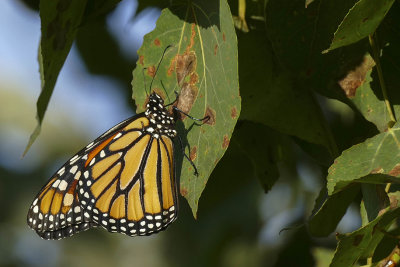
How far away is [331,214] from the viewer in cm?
185

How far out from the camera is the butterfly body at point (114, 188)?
2.36 m

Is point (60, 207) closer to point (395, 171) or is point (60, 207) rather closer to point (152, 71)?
point (152, 71)

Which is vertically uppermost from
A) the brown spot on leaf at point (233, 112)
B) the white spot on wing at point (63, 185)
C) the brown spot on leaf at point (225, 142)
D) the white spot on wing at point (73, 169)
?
the brown spot on leaf at point (233, 112)

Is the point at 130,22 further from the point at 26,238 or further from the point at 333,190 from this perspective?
the point at 26,238

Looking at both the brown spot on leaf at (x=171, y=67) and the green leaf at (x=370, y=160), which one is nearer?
the green leaf at (x=370, y=160)

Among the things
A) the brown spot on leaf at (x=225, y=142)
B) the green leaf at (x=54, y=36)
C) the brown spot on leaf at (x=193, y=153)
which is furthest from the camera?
the green leaf at (x=54, y=36)

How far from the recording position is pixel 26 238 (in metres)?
6.46

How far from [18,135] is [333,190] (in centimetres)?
640

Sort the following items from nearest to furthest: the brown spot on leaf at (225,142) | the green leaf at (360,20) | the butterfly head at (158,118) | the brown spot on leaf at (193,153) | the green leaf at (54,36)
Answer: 1. the green leaf at (360,20)
2. the brown spot on leaf at (225,142)
3. the brown spot on leaf at (193,153)
4. the green leaf at (54,36)
5. the butterfly head at (158,118)

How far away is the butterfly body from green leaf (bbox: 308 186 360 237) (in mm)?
598

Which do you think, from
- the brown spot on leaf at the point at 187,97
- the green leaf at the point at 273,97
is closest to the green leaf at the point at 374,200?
the green leaf at the point at 273,97

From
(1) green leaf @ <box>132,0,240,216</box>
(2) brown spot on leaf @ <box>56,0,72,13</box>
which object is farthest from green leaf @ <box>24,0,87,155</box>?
(1) green leaf @ <box>132,0,240,216</box>

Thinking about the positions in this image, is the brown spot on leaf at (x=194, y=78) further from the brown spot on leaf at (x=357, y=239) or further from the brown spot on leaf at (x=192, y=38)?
the brown spot on leaf at (x=357, y=239)

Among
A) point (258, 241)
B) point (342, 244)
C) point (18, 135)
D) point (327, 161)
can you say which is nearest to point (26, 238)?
point (18, 135)
